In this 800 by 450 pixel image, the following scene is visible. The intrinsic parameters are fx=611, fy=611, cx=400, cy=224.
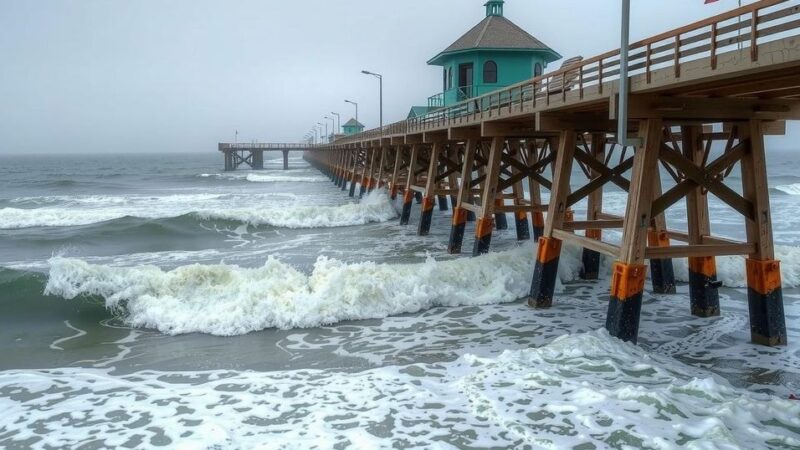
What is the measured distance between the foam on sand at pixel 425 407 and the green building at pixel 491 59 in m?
13.4

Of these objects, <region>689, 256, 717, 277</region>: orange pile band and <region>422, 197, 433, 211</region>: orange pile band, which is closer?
<region>689, 256, 717, 277</region>: orange pile band

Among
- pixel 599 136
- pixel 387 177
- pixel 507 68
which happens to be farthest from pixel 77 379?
pixel 387 177

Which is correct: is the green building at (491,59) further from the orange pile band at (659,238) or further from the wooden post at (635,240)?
the wooden post at (635,240)

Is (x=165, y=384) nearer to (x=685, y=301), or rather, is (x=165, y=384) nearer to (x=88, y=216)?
(x=685, y=301)

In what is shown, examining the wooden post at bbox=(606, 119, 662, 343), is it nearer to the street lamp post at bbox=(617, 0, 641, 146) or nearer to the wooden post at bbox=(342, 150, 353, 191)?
the street lamp post at bbox=(617, 0, 641, 146)

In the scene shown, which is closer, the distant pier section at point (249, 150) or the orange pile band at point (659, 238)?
the orange pile band at point (659, 238)

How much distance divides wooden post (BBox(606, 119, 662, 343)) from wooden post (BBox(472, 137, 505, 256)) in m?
5.27

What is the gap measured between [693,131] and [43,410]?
947 centimetres

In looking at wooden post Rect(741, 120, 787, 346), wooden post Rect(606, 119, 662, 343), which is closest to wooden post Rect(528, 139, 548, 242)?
wooden post Rect(741, 120, 787, 346)

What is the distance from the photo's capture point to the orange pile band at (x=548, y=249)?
9727 mm

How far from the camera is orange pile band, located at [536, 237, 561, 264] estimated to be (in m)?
9.73

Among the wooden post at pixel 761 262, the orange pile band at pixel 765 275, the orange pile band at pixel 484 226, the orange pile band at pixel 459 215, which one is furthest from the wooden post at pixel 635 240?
the orange pile band at pixel 459 215

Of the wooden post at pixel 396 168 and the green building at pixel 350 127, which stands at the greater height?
the green building at pixel 350 127

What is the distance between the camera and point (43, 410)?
6.34 meters
